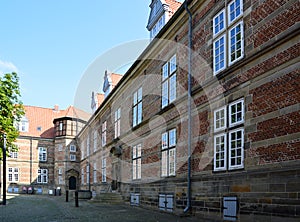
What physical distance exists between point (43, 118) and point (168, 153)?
38.3m

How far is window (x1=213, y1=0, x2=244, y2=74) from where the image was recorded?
956cm

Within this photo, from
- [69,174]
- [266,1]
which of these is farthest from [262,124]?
[69,174]

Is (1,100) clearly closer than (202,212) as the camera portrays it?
No

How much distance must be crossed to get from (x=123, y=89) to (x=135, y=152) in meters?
4.95

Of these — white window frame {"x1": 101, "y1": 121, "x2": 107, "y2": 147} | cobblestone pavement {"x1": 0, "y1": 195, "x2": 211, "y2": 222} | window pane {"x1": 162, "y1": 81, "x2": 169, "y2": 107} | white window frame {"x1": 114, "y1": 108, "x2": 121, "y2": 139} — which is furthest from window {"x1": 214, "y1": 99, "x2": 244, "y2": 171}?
white window frame {"x1": 101, "y1": 121, "x2": 107, "y2": 147}

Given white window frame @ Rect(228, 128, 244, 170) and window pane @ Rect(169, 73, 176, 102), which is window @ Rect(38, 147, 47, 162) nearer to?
window pane @ Rect(169, 73, 176, 102)

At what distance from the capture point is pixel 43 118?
159 feet

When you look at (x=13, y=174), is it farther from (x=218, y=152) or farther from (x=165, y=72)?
(x=218, y=152)

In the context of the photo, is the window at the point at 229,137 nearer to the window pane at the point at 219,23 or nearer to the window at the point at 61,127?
the window pane at the point at 219,23

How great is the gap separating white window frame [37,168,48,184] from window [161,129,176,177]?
33.5 m

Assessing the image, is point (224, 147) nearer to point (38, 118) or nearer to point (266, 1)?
point (266, 1)

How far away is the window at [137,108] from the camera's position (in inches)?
713

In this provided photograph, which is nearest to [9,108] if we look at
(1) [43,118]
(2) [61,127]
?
(2) [61,127]

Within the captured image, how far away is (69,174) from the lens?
4206 cm
